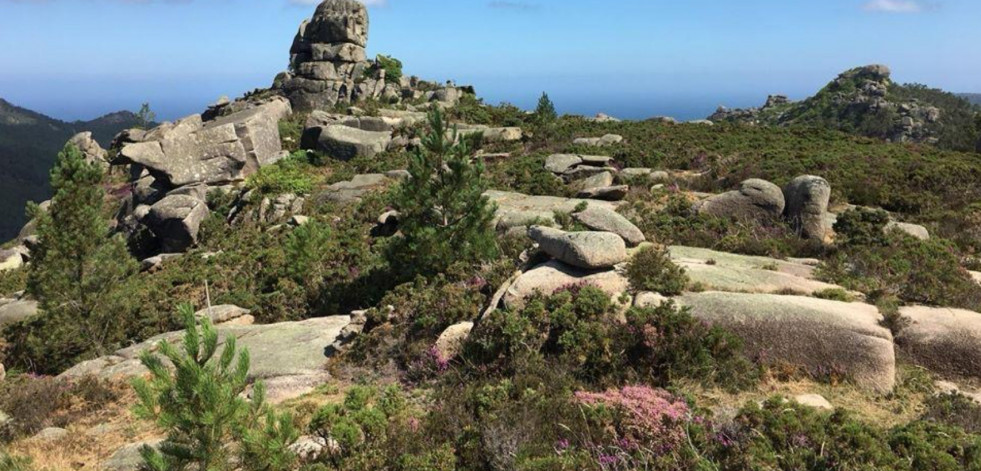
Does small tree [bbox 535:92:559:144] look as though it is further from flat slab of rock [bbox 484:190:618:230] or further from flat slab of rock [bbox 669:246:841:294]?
flat slab of rock [bbox 669:246:841:294]

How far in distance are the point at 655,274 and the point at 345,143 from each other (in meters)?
30.4

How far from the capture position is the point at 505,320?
11.3 meters

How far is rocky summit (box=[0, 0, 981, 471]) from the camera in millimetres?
7512

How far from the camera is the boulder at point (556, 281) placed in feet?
39.9

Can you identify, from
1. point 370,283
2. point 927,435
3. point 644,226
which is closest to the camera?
point 927,435

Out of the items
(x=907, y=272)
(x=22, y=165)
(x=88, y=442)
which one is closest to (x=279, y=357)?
→ (x=88, y=442)

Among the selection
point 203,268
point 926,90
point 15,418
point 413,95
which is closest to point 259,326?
point 15,418

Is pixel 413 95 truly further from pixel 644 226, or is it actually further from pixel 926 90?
pixel 926 90

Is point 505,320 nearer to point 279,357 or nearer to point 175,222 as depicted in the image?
point 279,357

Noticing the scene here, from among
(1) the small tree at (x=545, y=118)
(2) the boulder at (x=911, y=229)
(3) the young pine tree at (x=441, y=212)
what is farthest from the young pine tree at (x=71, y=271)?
(1) the small tree at (x=545, y=118)

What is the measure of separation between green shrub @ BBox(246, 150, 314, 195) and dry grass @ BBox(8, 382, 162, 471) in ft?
67.6

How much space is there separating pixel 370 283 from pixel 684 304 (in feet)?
34.5

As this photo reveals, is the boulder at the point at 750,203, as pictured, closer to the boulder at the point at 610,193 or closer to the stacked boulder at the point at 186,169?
the boulder at the point at 610,193

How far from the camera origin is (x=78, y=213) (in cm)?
1616
